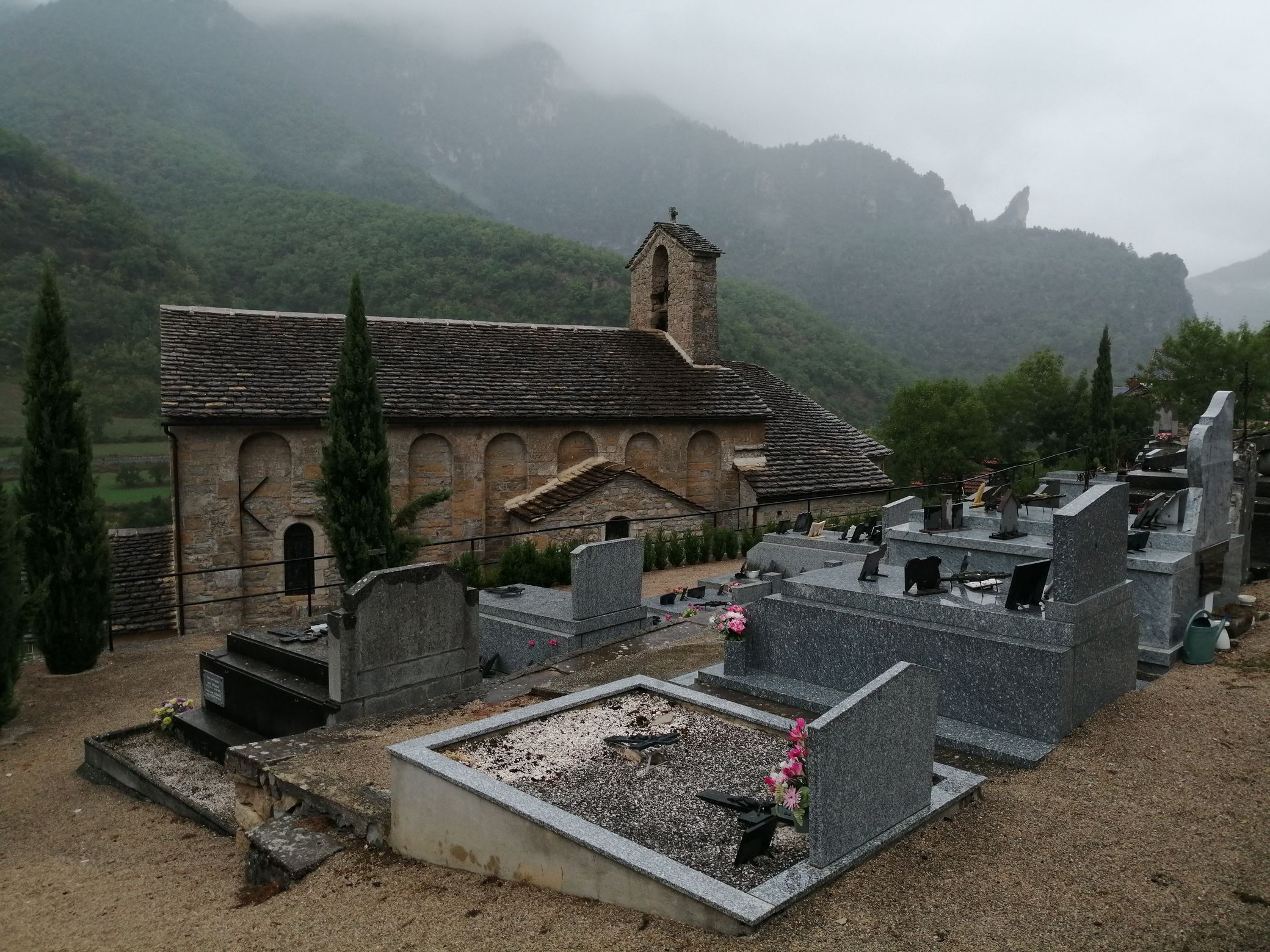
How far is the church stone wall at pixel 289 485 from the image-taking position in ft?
56.5

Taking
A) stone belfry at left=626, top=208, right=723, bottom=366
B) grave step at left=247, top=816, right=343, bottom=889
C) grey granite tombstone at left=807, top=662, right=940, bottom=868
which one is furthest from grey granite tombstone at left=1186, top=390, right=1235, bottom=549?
stone belfry at left=626, top=208, right=723, bottom=366

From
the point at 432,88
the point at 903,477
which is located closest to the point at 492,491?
the point at 903,477

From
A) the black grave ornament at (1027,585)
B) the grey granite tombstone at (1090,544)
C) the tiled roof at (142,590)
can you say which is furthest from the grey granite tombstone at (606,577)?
the tiled roof at (142,590)

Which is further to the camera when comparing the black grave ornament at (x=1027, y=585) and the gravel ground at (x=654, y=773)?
the black grave ornament at (x=1027, y=585)

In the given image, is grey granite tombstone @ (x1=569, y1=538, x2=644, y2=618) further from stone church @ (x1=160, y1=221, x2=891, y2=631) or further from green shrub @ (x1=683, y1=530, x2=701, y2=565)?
green shrub @ (x1=683, y1=530, x2=701, y2=565)

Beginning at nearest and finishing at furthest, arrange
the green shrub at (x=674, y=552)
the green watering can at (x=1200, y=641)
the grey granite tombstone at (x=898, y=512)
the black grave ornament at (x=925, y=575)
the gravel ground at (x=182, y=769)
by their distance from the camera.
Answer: the gravel ground at (x=182, y=769), the black grave ornament at (x=925, y=575), the green watering can at (x=1200, y=641), the grey granite tombstone at (x=898, y=512), the green shrub at (x=674, y=552)

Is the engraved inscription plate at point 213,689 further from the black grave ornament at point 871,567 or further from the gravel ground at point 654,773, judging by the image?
the black grave ornament at point 871,567

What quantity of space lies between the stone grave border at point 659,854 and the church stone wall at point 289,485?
11431 mm

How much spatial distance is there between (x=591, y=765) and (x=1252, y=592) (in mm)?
9431

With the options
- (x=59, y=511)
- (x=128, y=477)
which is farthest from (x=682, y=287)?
(x=128, y=477)

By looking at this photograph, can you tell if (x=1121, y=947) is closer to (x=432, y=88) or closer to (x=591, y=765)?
(x=591, y=765)

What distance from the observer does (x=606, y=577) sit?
35.1 ft

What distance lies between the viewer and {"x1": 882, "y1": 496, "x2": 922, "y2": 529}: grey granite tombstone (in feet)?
39.8

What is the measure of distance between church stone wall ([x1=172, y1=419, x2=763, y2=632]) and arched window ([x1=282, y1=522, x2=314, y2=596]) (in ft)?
0.46
